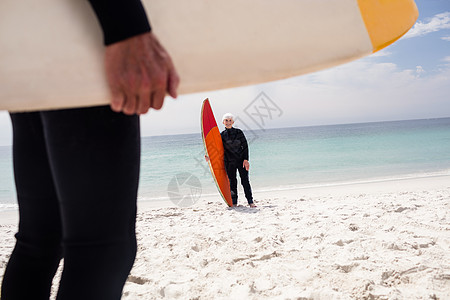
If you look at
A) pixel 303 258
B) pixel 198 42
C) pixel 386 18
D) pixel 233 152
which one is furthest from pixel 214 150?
pixel 198 42

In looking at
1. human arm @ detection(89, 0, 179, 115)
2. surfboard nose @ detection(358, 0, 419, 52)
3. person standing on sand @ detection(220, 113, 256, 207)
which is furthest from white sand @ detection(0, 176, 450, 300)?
person standing on sand @ detection(220, 113, 256, 207)

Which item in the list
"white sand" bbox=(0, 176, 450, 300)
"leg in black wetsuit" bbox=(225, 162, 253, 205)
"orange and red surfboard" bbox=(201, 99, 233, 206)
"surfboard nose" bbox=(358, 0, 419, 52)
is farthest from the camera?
"leg in black wetsuit" bbox=(225, 162, 253, 205)

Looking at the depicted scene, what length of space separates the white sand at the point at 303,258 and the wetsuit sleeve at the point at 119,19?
1.50 m

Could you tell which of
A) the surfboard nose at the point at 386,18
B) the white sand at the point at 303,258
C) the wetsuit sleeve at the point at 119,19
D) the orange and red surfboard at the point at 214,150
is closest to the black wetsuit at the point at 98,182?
the wetsuit sleeve at the point at 119,19

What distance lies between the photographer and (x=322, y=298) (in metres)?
1.59

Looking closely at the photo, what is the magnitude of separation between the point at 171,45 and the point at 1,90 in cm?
31

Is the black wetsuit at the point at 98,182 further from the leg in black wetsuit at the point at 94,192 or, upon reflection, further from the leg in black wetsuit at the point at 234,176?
the leg in black wetsuit at the point at 234,176

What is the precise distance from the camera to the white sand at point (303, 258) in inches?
67.6

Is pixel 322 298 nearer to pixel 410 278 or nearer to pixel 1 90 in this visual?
pixel 410 278

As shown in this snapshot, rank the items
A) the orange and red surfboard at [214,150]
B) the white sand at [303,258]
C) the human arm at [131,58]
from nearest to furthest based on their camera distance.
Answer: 1. the human arm at [131,58]
2. the white sand at [303,258]
3. the orange and red surfboard at [214,150]

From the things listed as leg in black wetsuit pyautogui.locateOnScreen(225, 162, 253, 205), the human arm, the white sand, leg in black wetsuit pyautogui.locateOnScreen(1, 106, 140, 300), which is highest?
the human arm

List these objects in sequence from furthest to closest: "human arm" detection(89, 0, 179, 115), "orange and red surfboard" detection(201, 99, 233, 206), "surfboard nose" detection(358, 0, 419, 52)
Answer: "orange and red surfboard" detection(201, 99, 233, 206)
"surfboard nose" detection(358, 0, 419, 52)
"human arm" detection(89, 0, 179, 115)

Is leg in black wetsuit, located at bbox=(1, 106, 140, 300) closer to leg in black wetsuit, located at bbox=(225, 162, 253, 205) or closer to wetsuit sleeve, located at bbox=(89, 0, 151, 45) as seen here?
wetsuit sleeve, located at bbox=(89, 0, 151, 45)

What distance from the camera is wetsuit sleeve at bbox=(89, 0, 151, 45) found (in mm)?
498
